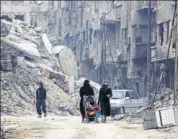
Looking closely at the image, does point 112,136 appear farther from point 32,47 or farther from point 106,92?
point 32,47

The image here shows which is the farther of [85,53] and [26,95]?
[85,53]

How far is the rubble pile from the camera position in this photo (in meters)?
33.0

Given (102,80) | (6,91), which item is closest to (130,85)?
(102,80)

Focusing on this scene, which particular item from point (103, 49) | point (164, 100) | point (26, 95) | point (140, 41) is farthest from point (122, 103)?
point (103, 49)

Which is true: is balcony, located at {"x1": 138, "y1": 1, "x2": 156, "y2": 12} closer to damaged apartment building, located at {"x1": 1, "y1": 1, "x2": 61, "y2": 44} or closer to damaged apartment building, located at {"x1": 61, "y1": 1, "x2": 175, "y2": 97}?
damaged apartment building, located at {"x1": 61, "y1": 1, "x2": 175, "y2": 97}

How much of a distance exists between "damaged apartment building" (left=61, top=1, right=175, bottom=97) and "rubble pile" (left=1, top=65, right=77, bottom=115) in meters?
7.95

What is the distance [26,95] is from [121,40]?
64.3 ft

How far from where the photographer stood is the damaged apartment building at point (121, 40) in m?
43.1

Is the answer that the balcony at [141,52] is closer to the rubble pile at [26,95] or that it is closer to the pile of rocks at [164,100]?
the rubble pile at [26,95]

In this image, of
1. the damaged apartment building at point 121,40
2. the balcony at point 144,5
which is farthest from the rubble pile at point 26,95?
the balcony at point 144,5

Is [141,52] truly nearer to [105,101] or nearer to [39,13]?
[105,101]

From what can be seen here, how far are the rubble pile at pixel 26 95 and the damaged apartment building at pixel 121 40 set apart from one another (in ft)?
26.1

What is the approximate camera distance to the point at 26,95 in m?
35.0

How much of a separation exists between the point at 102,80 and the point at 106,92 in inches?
1257
